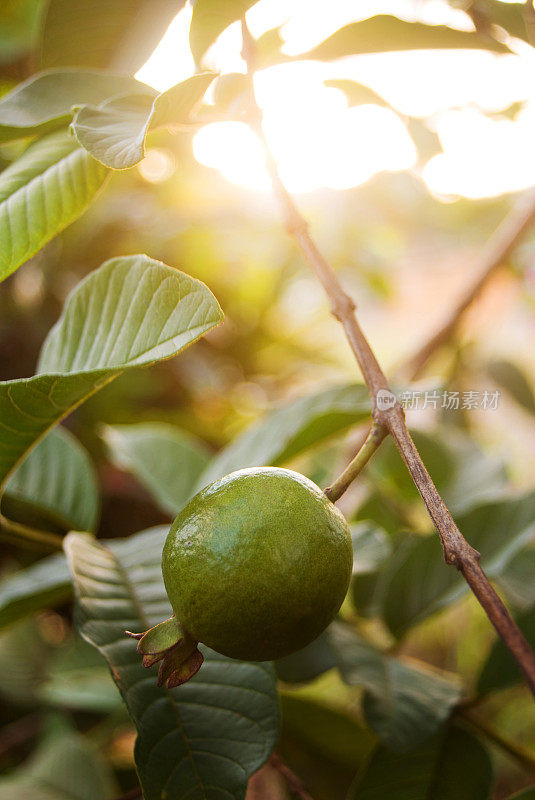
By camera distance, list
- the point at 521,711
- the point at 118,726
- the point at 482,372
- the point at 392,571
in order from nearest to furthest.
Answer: the point at 392,571 → the point at 118,726 → the point at 482,372 → the point at 521,711

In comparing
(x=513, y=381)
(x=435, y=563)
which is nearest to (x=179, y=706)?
(x=435, y=563)

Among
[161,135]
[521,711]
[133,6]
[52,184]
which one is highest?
[133,6]

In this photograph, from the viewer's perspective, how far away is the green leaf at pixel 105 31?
0.70 meters

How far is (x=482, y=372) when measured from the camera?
167 centimetres

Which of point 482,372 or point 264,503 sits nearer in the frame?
point 264,503

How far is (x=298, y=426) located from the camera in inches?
29.7

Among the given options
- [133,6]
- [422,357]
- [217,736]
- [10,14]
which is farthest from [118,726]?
[10,14]

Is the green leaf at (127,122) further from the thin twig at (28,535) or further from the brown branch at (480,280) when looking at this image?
the brown branch at (480,280)

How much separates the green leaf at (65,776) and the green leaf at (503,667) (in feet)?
2.16

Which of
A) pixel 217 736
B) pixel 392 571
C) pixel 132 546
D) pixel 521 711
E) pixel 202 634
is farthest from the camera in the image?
pixel 521 711

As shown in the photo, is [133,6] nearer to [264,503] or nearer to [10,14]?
[264,503]

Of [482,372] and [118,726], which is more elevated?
[482,372]

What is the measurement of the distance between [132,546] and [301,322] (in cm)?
166

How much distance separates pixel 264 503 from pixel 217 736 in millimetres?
260
